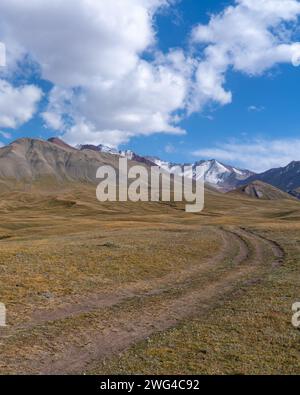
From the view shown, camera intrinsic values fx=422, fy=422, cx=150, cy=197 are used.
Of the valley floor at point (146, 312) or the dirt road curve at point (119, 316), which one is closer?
the valley floor at point (146, 312)

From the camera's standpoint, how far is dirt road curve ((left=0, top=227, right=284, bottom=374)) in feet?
59.1

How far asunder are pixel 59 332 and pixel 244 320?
9.75 meters

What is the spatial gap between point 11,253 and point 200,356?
27.5m

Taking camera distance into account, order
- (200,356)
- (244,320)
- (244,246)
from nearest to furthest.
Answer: (200,356), (244,320), (244,246)

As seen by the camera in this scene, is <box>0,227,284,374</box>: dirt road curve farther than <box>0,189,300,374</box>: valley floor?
Yes

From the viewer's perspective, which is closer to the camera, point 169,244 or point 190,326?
point 190,326

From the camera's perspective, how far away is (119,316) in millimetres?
23875

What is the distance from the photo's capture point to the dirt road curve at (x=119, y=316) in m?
18.0

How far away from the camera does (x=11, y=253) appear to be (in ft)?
133

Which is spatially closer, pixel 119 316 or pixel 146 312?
pixel 119 316
